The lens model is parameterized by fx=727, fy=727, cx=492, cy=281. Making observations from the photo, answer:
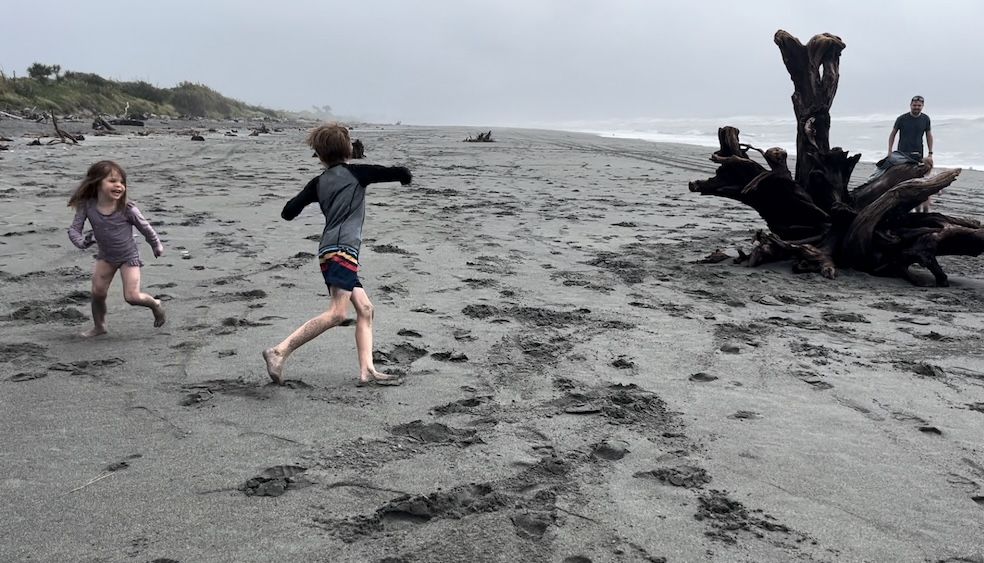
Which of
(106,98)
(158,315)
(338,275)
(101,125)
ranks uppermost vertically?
(106,98)

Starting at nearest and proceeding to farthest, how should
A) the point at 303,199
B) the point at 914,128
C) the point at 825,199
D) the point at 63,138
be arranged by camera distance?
the point at 303,199 < the point at 825,199 < the point at 914,128 < the point at 63,138

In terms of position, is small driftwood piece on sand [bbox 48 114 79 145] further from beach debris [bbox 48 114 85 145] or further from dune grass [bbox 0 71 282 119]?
dune grass [bbox 0 71 282 119]

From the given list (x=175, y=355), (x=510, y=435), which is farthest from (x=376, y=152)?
(x=510, y=435)

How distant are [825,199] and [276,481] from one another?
6358 millimetres

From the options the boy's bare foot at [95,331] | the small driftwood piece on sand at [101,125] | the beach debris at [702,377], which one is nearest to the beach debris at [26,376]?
the boy's bare foot at [95,331]

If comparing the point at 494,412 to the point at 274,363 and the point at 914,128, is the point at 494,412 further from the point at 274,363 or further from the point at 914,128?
the point at 914,128

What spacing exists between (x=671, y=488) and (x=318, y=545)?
1.36 metres

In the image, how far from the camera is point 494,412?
3.55 m

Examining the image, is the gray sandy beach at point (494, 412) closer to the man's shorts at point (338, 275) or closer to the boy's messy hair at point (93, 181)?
the man's shorts at point (338, 275)

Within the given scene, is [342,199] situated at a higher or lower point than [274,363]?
higher

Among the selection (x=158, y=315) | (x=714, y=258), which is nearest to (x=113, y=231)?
(x=158, y=315)

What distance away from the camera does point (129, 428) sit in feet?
10.7

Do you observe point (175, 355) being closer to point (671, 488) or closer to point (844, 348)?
point (671, 488)

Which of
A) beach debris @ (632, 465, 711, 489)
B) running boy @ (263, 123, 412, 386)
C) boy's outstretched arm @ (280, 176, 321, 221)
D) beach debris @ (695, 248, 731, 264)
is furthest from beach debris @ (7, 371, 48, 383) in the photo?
beach debris @ (695, 248, 731, 264)
